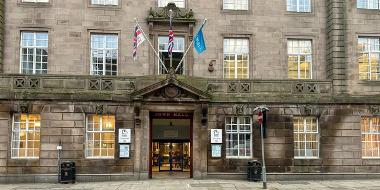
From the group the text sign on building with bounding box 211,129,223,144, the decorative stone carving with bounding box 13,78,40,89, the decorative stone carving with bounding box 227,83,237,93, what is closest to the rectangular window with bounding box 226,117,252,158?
the text sign on building with bounding box 211,129,223,144

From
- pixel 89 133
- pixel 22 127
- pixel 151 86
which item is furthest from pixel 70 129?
pixel 151 86

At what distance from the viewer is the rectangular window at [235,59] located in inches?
983

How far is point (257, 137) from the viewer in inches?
936

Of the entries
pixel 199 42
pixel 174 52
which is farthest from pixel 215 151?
pixel 174 52

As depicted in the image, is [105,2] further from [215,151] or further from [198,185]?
[198,185]

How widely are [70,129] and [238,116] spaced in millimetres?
9115

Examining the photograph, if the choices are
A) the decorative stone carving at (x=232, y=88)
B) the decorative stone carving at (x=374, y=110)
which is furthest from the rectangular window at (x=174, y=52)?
the decorative stone carving at (x=374, y=110)

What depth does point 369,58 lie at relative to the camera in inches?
993

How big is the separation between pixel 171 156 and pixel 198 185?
6.47m

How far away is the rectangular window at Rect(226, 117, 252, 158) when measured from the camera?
78.4ft

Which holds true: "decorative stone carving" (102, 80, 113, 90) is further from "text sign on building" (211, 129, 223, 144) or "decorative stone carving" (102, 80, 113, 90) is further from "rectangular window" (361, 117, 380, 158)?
"rectangular window" (361, 117, 380, 158)

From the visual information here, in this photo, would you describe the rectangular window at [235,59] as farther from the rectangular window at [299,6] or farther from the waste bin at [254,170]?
the waste bin at [254,170]

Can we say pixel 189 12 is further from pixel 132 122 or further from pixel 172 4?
pixel 132 122

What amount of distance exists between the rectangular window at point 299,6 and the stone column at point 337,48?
4.41ft
